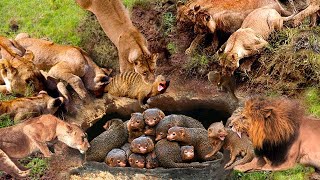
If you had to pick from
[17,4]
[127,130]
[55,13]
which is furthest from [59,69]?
[17,4]

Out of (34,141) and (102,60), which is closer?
(34,141)

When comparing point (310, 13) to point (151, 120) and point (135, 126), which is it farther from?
point (135, 126)

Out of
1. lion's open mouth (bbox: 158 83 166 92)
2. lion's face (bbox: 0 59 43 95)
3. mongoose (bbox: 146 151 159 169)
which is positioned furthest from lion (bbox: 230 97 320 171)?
lion's face (bbox: 0 59 43 95)

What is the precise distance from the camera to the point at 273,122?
5781mm

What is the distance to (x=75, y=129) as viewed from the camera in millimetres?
6832

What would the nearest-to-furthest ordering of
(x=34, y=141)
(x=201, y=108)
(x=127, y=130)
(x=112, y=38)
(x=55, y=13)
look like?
(x=34, y=141)
(x=127, y=130)
(x=201, y=108)
(x=112, y=38)
(x=55, y=13)

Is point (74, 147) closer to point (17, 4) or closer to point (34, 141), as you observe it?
point (34, 141)

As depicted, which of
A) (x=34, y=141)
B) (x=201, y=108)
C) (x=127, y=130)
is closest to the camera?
(x=34, y=141)

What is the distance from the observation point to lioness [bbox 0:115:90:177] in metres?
6.78

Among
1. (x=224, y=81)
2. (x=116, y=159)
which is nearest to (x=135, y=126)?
(x=116, y=159)

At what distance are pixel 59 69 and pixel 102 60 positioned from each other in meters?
0.85

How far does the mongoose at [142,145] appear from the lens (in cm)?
693

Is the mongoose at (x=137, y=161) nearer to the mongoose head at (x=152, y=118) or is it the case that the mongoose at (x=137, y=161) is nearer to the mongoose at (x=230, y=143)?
the mongoose head at (x=152, y=118)

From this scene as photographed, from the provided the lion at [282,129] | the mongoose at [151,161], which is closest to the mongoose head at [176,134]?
the mongoose at [151,161]
